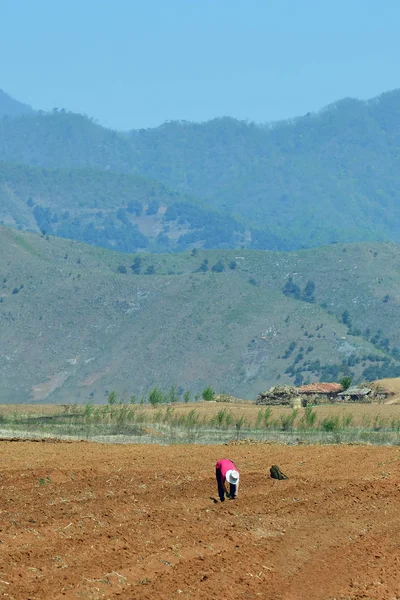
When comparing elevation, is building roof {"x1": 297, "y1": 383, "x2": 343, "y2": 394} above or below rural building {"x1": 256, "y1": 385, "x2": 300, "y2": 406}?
below

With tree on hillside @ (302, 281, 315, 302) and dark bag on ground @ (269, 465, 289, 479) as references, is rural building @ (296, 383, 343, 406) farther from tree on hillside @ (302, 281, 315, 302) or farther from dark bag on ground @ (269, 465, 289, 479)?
tree on hillside @ (302, 281, 315, 302)

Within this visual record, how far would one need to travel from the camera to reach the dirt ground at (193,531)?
1717 centimetres

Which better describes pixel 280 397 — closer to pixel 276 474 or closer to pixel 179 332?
pixel 276 474

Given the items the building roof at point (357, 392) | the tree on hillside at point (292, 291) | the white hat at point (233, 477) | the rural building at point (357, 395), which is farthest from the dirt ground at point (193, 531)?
the tree on hillside at point (292, 291)

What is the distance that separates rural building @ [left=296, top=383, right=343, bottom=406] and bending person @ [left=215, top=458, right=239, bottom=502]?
50428mm

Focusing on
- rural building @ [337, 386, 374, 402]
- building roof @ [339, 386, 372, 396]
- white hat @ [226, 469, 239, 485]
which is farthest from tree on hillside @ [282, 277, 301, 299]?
white hat @ [226, 469, 239, 485]

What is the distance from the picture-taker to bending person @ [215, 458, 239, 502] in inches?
952

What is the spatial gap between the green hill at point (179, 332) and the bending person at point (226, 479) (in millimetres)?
126169

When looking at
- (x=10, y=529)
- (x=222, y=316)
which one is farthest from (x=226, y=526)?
(x=222, y=316)

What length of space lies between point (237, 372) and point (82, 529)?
5481 inches

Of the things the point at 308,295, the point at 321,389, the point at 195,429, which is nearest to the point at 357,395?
the point at 321,389

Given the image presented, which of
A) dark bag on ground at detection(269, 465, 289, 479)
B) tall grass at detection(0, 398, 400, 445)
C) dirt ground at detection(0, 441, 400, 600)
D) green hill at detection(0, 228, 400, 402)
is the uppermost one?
dirt ground at detection(0, 441, 400, 600)

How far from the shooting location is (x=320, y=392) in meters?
81.1

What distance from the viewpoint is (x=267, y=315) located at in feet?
578
